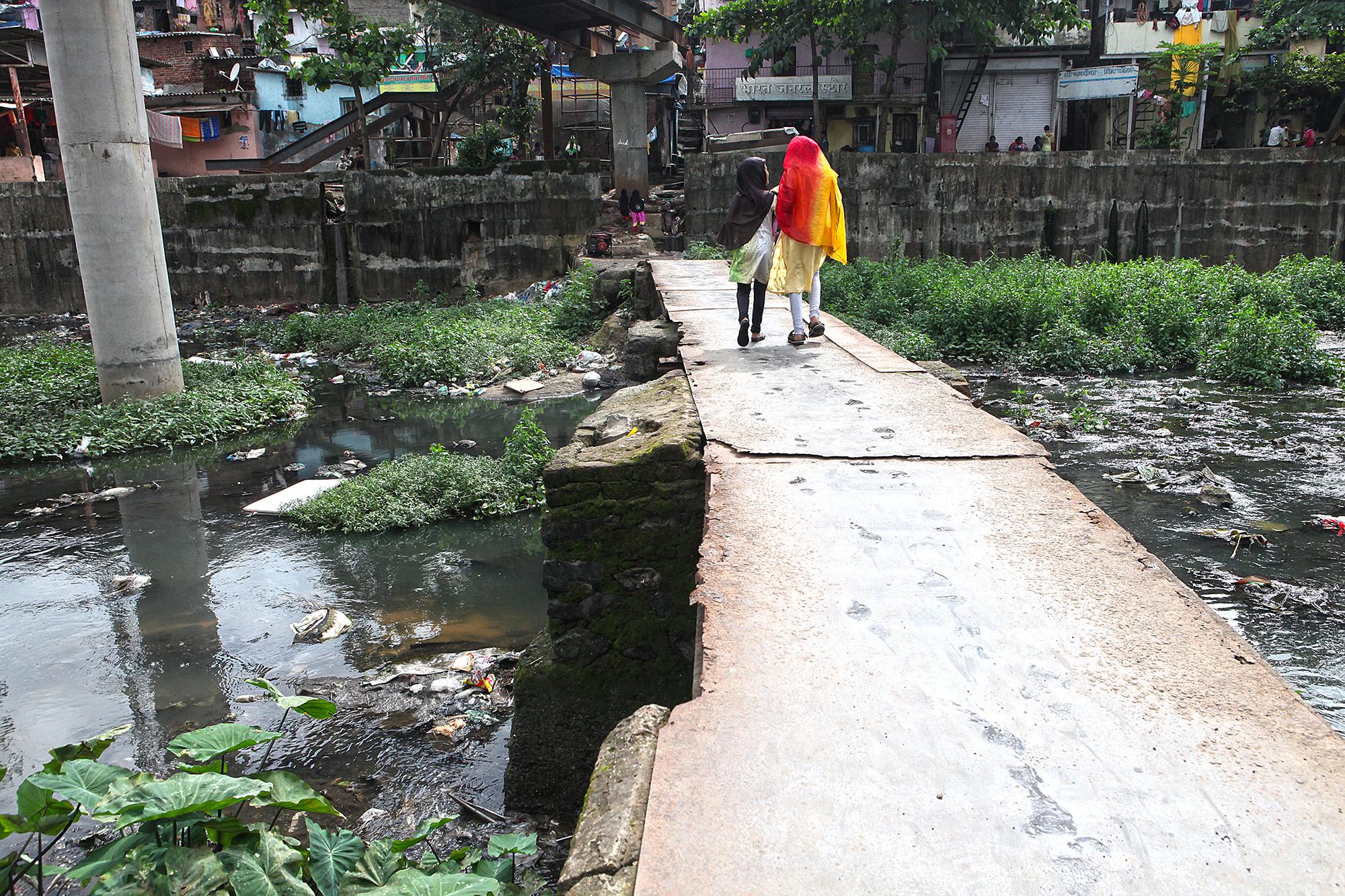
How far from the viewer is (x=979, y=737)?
199 centimetres

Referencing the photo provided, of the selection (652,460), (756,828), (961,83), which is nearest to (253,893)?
(756,828)

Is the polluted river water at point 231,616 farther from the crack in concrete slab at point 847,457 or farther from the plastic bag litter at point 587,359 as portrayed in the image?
the plastic bag litter at point 587,359

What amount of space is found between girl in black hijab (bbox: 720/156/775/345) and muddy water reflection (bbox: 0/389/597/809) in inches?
88.0

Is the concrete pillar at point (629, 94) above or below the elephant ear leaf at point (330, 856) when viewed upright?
above

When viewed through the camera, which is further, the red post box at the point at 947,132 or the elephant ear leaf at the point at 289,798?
the red post box at the point at 947,132

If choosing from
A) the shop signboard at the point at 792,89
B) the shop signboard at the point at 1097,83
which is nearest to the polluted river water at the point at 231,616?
the shop signboard at the point at 792,89

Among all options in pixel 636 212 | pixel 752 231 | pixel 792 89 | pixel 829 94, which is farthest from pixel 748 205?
pixel 829 94

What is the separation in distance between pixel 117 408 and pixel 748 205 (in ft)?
21.1

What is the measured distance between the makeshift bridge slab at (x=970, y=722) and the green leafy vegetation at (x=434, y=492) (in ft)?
11.8

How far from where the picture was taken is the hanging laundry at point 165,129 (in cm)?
2220

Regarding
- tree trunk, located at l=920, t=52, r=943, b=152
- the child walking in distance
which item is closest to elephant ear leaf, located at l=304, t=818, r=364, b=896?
the child walking in distance

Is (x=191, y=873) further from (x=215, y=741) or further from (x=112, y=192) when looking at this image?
(x=112, y=192)

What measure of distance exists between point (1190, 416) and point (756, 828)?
8149 millimetres

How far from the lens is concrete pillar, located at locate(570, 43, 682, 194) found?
56.5 ft
